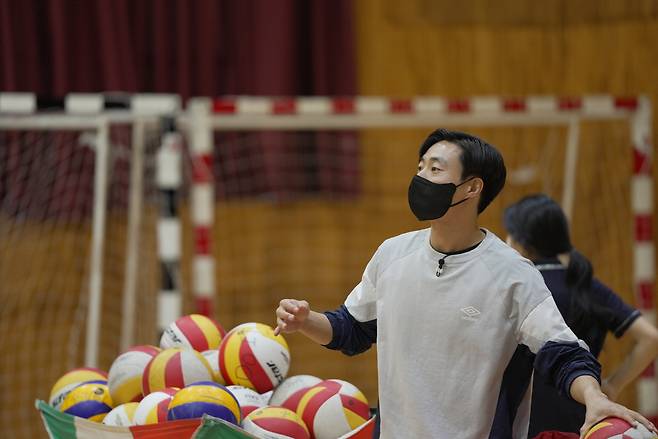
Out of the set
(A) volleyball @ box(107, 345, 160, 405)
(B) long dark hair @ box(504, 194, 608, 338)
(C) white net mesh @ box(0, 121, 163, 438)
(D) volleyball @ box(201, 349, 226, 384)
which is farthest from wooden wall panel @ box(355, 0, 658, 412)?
(A) volleyball @ box(107, 345, 160, 405)

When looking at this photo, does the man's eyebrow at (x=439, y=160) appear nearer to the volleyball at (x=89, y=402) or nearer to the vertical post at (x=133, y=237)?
the volleyball at (x=89, y=402)

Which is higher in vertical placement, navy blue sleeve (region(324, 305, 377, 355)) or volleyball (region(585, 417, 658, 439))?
navy blue sleeve (region(324, 305, 377, 355))

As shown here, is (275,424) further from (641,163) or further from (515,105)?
(641,163)

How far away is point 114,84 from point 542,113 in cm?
272

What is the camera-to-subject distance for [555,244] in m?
3.35

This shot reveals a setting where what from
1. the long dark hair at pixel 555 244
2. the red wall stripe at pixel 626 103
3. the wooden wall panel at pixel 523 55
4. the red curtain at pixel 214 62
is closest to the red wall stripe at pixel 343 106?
the red curtain at pixel 214 62

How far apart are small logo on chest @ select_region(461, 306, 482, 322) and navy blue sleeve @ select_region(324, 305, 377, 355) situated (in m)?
0.39

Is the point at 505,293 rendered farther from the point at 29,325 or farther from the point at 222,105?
the point at 29,325

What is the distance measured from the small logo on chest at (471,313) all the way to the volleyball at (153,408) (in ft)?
3.40

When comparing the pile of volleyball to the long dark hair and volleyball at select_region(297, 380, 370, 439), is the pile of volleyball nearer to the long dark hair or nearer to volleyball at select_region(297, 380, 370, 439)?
volleyball at select_region(297, 380, 370, 439)

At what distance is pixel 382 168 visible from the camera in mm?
6691

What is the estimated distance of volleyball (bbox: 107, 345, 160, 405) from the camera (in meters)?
3.21

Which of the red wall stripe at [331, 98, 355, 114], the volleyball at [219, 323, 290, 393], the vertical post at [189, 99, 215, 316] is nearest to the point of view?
the volleyball at [219, 323, 290, 393]

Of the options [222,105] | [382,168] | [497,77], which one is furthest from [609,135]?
[222,105]
